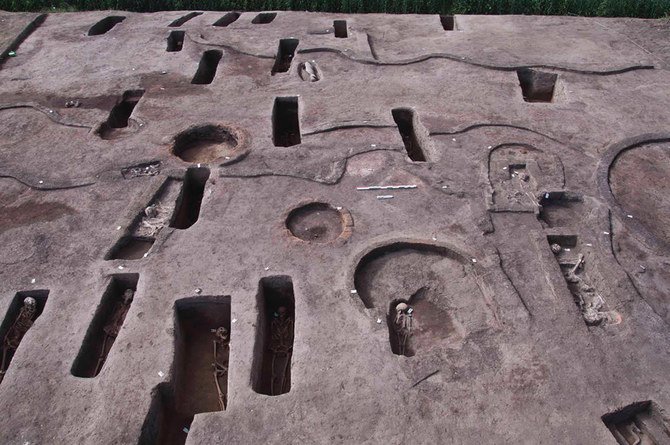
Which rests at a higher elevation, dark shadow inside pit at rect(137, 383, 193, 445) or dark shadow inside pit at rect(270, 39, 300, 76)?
dark shadow inside pit at rect(270, 39, 300, 76)

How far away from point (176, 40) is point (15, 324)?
325 inches

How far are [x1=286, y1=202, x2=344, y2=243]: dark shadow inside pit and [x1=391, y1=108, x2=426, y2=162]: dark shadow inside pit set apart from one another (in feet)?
8.10

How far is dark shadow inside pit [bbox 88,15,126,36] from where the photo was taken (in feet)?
41.1

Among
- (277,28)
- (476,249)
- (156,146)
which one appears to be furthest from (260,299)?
(277,28)

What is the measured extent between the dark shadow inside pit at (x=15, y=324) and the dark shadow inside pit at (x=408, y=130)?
5.78 metres

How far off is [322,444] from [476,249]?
3000 mm

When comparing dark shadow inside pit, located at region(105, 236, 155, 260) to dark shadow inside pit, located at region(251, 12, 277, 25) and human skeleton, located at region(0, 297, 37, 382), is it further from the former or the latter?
dark shadow inside pit, located at region(251, 12, 277, 25)

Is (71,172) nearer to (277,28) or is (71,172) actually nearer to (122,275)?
(122,275)

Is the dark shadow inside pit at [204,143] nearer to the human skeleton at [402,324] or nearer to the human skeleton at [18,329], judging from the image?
the human skeleton at [18,329]

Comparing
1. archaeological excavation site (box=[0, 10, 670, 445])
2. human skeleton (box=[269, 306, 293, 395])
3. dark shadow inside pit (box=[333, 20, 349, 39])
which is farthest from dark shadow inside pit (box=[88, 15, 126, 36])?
human skeleton (box=[269, 306, 293, 395])

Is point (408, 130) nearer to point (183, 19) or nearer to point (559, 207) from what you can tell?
point (559, 207)

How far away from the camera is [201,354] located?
590 centimetres

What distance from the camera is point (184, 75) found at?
10312 millimetres

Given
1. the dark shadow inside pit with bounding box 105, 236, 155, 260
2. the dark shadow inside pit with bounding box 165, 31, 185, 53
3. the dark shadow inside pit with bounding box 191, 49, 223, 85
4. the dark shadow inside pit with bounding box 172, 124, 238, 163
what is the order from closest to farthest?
the dark shadow inside pit with bounding box 105, 236, 155, 260, the dark shadow inside pit with bounding box 172, 124, 238, 163, the dark shadow inside pit with bounding box 191, 49, 223, 85, the dark shadow inside pit with bounding box 165, 31, 185, 53
